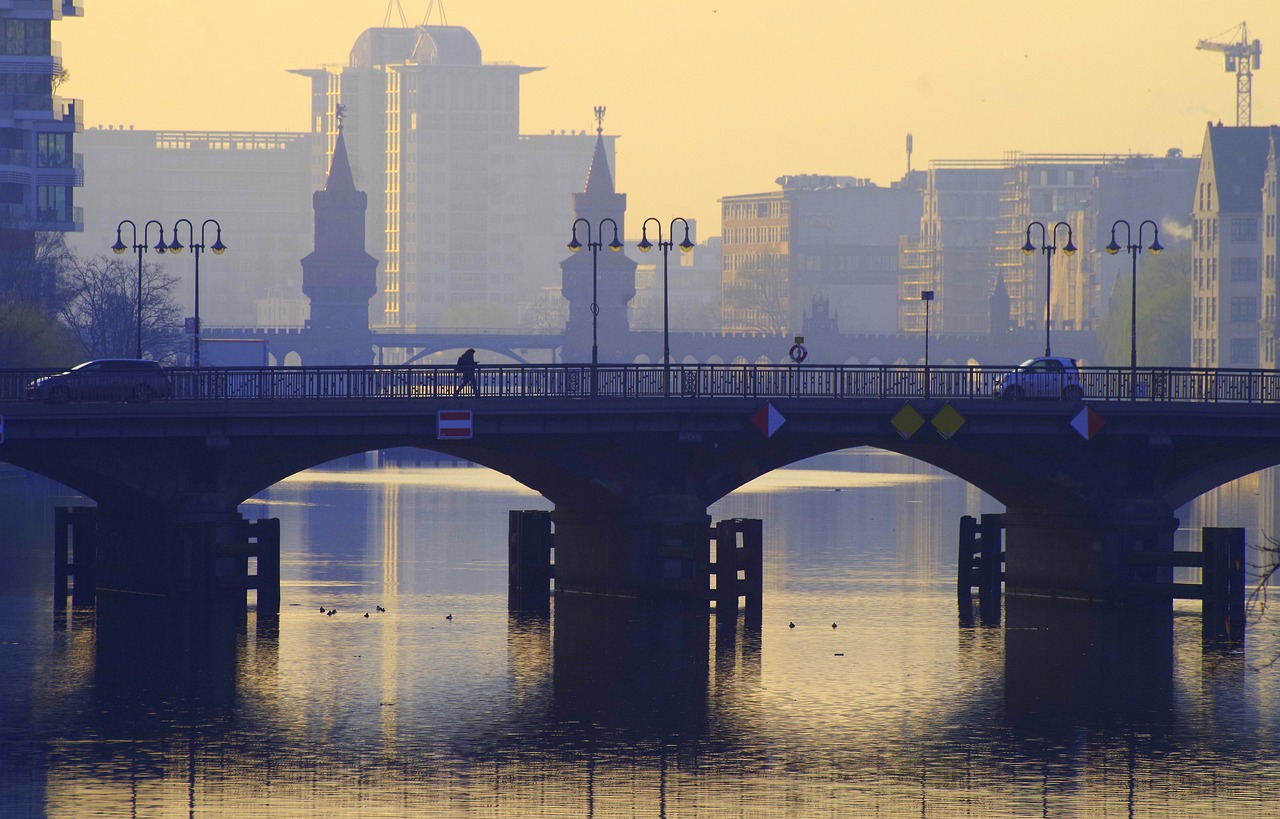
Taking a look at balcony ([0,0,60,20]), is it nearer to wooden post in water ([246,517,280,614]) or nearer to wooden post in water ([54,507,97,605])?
wooden post in water ([54,507,97,605])

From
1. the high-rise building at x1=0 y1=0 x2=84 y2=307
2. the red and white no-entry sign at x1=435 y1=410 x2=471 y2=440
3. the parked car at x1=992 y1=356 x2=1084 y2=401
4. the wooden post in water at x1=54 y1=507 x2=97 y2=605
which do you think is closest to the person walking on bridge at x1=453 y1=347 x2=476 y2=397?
the red and white no-entry sign at x1=435 y1=410 x2=471 y2=440

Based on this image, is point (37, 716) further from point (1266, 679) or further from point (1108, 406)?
point (1108, 406)

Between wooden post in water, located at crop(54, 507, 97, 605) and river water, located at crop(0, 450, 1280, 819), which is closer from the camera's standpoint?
river water, located at crop(0, 450, 1280, 819)

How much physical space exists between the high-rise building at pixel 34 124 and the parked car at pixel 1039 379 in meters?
105

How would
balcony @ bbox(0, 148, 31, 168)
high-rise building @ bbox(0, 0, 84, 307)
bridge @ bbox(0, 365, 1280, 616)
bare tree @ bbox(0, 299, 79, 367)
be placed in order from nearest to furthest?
bridge @ bbox(0, 365, 1280, 616)
bare tree @ bbox(0, 299, 79, 367)
high-rise building @ bbox(0, 0, 84, 307)
balcony @ bbox(0, 148, 31, 168)

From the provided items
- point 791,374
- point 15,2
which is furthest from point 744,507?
point 15,2

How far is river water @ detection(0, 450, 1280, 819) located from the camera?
43906mm

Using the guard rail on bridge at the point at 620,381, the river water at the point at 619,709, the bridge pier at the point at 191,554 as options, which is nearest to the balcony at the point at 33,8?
the river water at the point at 619,709

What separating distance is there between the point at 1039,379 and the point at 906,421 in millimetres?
13871

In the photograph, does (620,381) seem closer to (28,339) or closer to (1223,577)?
(1223,577)

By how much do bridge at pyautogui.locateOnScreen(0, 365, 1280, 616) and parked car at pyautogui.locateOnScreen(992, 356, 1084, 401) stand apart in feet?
7.82

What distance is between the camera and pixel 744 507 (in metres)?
120

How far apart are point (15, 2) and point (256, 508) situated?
72.8 meters

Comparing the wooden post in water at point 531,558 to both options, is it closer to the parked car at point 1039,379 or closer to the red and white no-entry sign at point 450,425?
the red and white no-entry sign at point 450,425
